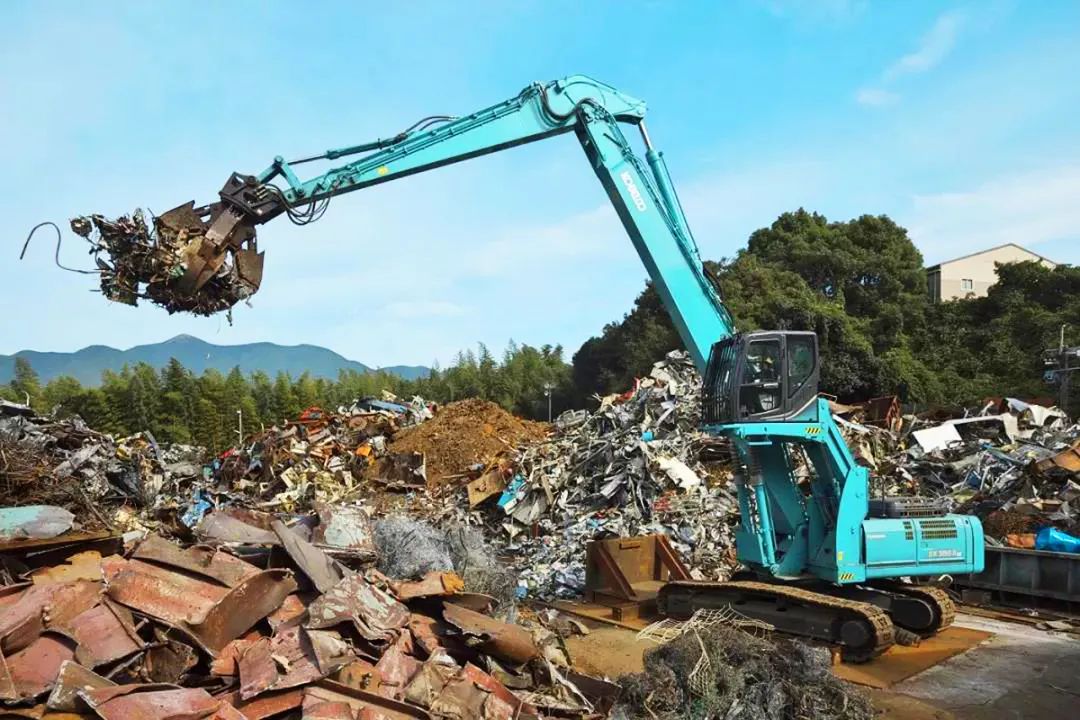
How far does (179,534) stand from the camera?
6812mm

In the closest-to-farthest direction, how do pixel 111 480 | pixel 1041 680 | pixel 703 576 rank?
pixel 1041 680, pixel 703 576, pixel 111 480

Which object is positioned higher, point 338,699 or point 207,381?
point 207,381

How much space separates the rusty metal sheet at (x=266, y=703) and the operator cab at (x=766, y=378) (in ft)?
14.2

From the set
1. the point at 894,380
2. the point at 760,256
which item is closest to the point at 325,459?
the point at 894,380

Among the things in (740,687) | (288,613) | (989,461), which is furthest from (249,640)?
(989,461)

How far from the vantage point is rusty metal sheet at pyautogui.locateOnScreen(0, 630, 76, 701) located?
4.19 metres

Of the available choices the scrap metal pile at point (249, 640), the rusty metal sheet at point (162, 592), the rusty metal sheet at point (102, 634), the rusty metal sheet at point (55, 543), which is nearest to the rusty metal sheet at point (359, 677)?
the scrap metal pile at point (249, 640)

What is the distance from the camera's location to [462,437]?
1691 centimetres

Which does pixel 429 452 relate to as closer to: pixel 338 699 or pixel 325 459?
pixel 325 459

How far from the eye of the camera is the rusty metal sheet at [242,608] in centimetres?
479

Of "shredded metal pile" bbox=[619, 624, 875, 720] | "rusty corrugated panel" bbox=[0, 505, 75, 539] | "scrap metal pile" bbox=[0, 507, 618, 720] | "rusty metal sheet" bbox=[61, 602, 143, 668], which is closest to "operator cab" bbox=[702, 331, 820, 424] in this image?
"shredded metal pile" bbox=[619, 624, 875, 720]

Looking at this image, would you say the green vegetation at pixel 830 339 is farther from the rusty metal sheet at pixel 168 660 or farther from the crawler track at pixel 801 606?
the rusty metal sheet at pixel 168 660

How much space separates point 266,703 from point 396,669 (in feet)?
2.58

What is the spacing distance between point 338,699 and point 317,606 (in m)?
0.69
